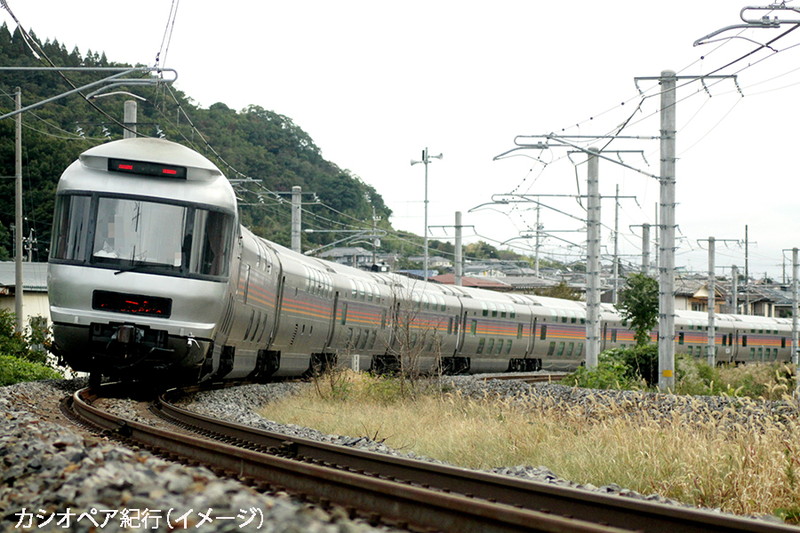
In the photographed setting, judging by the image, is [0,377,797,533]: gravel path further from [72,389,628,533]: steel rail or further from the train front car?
the train front car

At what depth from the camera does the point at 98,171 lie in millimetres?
14234

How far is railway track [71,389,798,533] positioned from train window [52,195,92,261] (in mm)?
4144

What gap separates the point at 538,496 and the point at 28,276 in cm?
3511

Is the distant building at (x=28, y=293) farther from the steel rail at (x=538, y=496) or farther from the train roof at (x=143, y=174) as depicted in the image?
the steel rail at (x=538, y=496)

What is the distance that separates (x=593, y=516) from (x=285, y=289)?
16.6 metres

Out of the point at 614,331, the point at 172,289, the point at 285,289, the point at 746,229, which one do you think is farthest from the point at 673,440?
the point at 746,229

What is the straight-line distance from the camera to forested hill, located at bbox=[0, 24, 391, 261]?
169 feet

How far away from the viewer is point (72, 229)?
1404 centimetres

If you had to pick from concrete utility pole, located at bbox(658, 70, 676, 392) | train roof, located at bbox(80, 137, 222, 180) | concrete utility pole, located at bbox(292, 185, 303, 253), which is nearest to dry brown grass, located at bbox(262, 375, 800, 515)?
train roof, located at bbox(80, 137, 222, 180)

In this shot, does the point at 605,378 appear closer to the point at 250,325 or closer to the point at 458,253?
the point at 250,325

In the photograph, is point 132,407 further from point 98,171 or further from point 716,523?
point 716,523

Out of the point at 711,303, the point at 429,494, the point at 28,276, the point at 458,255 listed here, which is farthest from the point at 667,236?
the point at 28,276

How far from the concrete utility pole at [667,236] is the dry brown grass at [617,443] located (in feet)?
18.1

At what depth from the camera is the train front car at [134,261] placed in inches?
544
